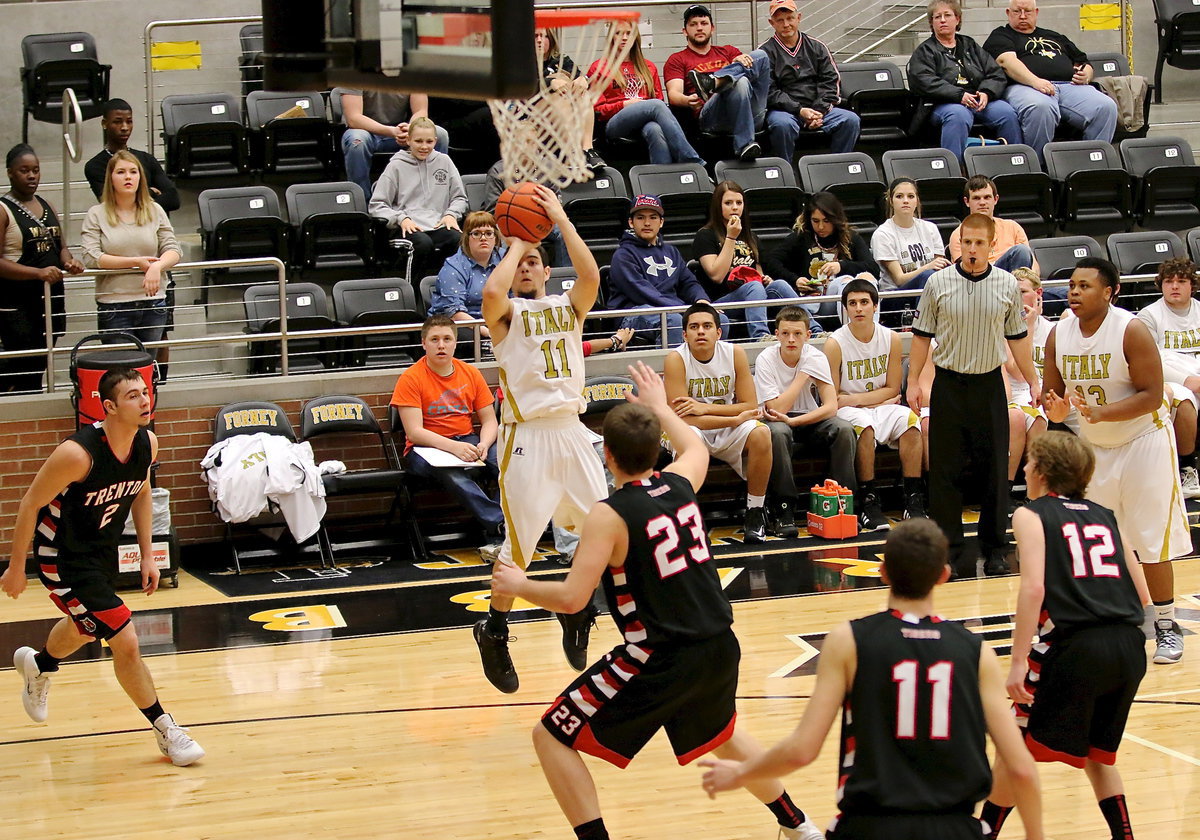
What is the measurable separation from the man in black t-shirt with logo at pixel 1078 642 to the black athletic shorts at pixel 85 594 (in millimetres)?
3419

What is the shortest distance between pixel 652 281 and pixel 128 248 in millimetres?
3504

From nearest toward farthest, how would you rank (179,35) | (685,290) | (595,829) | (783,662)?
1. (595,829)
2. (783,662)
3. (685,290)
4. (179,35)

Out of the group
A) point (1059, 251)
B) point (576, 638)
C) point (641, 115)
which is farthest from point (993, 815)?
point (641, 115)

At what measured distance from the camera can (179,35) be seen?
42.9ft

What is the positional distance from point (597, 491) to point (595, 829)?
226 centimetres

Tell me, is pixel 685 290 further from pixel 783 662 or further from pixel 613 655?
pixel 613 655

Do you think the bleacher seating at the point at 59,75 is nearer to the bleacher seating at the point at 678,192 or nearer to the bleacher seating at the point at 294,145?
the bleacher seating at the point at 294,145

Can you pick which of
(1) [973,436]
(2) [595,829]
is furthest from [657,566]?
(1) [973,436]

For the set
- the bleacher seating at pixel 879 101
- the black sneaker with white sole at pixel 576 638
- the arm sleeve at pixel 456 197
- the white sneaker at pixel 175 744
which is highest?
the bleacher seating at pixel 879 101

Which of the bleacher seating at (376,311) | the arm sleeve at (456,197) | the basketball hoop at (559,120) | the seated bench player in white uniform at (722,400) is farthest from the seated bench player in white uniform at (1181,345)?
the basketball hoop at (559,120)

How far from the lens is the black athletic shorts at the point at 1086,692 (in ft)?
15.0

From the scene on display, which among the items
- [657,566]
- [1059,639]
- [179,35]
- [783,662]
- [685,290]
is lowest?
[783,662]

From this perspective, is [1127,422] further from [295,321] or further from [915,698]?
[295,321]

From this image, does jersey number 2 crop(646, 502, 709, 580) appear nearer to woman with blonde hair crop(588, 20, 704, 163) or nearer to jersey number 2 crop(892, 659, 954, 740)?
jersey number 2 crop(892, 659, 954, 740)
